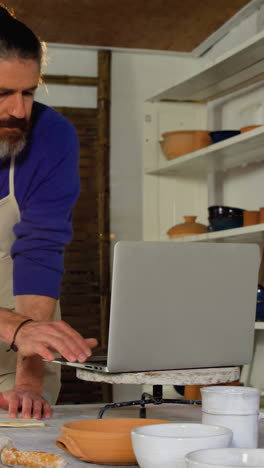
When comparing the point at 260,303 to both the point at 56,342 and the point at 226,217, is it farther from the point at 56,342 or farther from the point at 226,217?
the point at 56,342

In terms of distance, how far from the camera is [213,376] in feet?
4.45

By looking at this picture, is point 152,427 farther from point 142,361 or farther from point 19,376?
point 19,376

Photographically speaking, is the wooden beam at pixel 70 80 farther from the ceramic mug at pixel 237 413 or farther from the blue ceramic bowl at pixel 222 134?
the ceramic mug at pixel 237 413

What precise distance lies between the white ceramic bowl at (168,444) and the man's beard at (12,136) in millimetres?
1090

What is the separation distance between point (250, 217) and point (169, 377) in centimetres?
192

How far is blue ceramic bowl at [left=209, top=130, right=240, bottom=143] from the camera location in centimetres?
330

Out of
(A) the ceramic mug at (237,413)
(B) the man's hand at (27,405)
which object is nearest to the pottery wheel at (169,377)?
(B) the man's hand at (27,405)

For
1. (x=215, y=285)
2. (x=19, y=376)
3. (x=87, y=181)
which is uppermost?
(x=87, y=181)

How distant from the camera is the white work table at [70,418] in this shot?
3.64 ft

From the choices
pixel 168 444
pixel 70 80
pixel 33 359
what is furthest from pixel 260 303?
pixel 168 444

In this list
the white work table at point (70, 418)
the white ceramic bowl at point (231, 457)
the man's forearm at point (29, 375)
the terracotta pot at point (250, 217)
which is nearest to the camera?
the white ceramic bowl at point (231, 457)

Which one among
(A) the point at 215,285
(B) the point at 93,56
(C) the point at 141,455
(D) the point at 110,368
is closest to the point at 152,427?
(C) the point at 141,455

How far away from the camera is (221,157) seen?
3506mm

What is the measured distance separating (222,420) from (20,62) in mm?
1072
